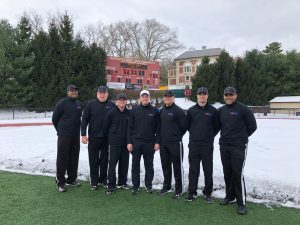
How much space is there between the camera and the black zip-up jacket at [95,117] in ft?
20.5

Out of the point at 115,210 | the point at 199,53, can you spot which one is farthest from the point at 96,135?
the point at 199,53

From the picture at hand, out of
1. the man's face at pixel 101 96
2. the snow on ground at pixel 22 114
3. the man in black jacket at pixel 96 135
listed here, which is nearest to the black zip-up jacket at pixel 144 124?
the man in black jacket at pixel 96 135

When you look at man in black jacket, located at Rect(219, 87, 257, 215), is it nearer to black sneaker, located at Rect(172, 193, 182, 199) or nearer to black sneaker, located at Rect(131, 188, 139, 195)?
black sneaker, located at Rect(172, 193, 182, 199)

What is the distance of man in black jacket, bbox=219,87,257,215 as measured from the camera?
5.14 m

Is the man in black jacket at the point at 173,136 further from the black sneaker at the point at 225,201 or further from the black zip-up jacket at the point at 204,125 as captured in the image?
the black sneaker at the point at 225,201

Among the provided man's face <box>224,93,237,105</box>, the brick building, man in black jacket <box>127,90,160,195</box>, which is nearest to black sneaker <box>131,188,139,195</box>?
man in black jacket <box>127,90,160,195</box>

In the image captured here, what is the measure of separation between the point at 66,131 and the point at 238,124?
3137 mm

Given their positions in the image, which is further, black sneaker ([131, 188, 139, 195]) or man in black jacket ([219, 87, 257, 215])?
black sneaker ([131, 188, 139, 195])

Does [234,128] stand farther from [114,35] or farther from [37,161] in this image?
[114,35]

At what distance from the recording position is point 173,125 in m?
5.80

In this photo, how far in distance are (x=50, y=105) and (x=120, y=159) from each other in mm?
24427

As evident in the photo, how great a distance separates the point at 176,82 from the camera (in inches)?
3098

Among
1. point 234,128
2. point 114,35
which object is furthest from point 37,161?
point 114,35

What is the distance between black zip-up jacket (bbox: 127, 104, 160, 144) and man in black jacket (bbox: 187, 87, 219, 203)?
2.36 feet
